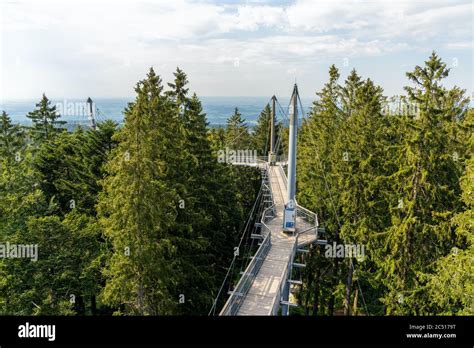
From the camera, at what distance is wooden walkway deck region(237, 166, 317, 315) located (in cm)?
1045

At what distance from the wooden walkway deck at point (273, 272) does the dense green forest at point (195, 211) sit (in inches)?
135

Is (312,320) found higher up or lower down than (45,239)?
higher up

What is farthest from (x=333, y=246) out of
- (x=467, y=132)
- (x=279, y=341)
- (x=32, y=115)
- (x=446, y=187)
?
(x=32, y=115)

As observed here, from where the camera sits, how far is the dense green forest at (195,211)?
1227 centimetres

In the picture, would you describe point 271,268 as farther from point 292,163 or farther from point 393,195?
point 393,195

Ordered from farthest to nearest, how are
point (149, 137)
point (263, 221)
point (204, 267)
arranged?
1. point (263, 221)
2. point (204, 267)
3. point (149, 137)

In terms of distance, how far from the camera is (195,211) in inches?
653

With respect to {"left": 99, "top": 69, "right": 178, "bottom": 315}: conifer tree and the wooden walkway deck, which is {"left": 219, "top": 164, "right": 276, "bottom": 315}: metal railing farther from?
{"left": 99, "top": 69, "right": 178, "bottom": 315}: conifer tree

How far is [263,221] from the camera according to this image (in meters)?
17.3

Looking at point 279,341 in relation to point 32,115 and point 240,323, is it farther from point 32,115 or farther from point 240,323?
point 32,115

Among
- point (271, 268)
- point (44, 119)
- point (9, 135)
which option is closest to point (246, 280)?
point (271, 268)

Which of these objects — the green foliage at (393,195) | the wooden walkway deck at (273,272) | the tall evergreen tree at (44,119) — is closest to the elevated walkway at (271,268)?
the wooden walkway deck at (273,272)

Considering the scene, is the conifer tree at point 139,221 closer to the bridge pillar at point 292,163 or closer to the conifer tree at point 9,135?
the bridge pillar at point 292,163

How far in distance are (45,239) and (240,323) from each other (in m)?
13.1
